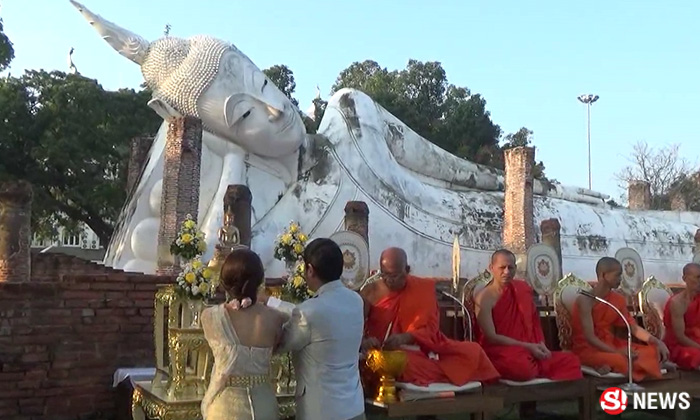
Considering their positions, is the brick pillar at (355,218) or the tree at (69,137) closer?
the brick pillar at (355,218)

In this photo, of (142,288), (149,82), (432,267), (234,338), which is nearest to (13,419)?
(142,288)

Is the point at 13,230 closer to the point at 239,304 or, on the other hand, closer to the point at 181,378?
the point at 181,378

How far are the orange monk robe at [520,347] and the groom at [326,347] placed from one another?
225 centimetres

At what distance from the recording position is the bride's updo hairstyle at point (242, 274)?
3.22 m

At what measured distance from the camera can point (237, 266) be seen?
3223 mm

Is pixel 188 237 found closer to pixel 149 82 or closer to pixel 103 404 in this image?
pixel 103 404

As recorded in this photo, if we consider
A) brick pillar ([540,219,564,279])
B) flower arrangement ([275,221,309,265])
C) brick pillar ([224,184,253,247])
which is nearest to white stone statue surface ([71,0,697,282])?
brick pillar ([540,219,564,279])

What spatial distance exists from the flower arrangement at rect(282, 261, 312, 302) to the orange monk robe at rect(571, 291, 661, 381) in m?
2.21

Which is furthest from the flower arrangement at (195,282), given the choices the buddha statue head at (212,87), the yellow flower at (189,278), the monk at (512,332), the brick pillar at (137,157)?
the brick pillar at (137,157)

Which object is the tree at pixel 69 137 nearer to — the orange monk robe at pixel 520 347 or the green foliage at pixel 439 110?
the green foliage at pixel 439 110

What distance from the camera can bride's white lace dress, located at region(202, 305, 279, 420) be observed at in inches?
127

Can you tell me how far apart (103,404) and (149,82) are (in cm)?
569

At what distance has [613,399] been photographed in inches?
219

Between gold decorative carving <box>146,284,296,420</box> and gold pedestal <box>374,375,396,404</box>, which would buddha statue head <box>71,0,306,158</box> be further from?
gold pedestal <box>374,375,396,404</box>
